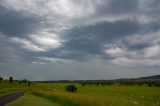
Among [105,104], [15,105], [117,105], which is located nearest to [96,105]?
[105,104]

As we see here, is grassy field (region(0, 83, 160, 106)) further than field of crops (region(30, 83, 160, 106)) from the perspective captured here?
Yes

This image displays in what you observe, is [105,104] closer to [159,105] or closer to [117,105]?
[117,105]

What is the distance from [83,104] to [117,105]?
630 cm

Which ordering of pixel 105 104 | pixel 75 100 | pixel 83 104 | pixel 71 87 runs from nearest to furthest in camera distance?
pixel 105 104, pixel 83 104, pixel 75 100, pixel 71 87

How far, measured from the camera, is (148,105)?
67.0 feet

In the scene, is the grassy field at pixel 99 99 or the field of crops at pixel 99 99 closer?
the field of crops at pixel 99 99

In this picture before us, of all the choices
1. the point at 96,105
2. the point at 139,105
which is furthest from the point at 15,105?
the point at 139,105

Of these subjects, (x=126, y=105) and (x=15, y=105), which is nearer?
(x=126, y=105)

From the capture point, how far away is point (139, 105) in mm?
20188

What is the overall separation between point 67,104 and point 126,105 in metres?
11.5

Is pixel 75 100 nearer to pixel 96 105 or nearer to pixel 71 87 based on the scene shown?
pixel 96 105

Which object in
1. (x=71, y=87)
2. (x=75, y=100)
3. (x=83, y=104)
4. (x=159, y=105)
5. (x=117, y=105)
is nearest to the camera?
(x=159, y=105)

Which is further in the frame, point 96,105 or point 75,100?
point 75,100

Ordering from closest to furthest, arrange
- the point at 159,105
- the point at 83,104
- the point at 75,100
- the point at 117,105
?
the point at 159,105 < the point at 117,105 < the point at 83,104 < the point at 75,100
